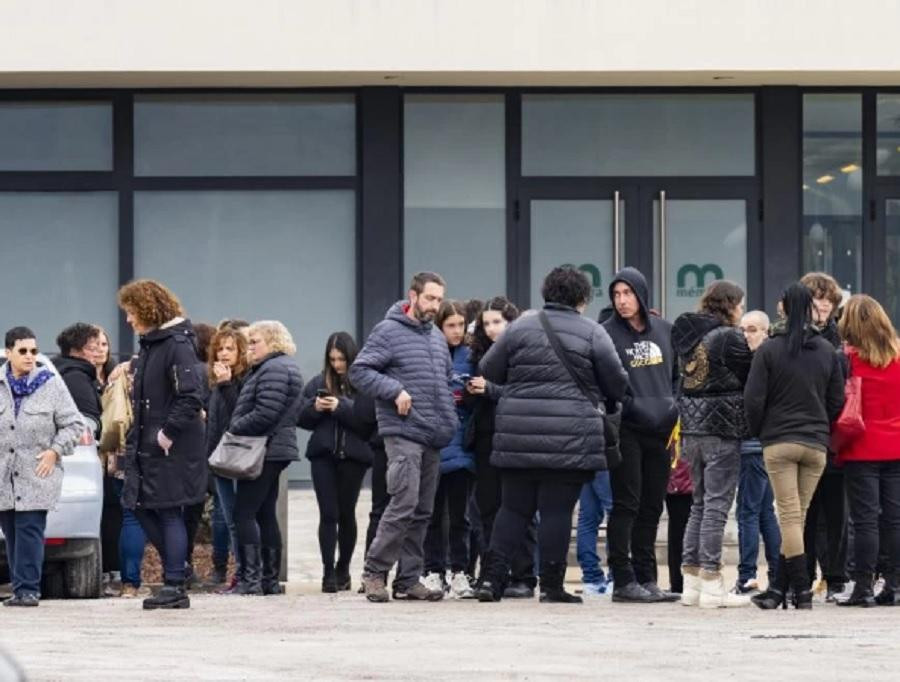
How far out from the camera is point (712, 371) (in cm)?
1328

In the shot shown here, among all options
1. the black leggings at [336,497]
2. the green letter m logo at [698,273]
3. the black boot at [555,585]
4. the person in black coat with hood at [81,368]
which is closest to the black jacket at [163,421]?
the black leggings at [336,497]

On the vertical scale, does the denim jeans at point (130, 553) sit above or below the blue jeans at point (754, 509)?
below

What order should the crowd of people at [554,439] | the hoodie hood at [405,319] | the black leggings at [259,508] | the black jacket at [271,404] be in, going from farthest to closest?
the black leggings at [259,508] → the black jacket at [271,404] → the hoodie hood at [405,319] → the crowd of people at [554,439]

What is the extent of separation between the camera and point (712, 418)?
1323 centimetres

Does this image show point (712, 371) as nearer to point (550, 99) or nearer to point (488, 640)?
point (488, 640)

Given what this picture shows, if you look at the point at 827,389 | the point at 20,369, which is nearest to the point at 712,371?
the point at 827,389

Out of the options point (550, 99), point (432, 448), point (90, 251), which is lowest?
point (432, 448)

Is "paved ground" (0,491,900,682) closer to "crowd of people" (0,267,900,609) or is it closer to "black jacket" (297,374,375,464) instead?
"crowd of people" (0,267,900,609)

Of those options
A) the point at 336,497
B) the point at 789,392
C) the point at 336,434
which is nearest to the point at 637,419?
the point at 789,392

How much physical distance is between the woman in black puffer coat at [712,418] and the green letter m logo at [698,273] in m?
9.40

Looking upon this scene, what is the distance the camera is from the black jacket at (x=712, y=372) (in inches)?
520

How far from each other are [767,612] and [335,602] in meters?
2.54

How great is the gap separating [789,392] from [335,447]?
3186 mm
